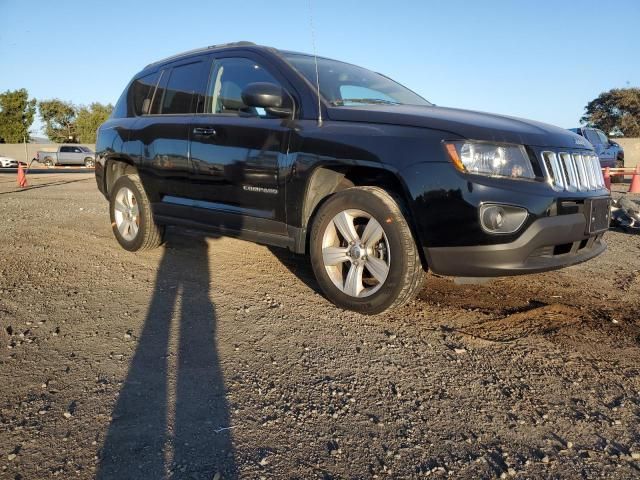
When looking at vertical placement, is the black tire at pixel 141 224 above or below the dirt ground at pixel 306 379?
above

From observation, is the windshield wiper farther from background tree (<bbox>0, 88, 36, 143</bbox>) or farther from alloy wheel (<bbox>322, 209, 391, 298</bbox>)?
background tree (<bbox>0, 88, 36, 143</bbox>)

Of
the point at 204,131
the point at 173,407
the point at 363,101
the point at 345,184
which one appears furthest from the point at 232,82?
the point at 173,407

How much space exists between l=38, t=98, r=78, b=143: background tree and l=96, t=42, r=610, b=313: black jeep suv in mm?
59688

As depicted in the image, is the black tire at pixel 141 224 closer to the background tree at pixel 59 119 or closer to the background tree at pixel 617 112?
the background tree at pixel 617 112

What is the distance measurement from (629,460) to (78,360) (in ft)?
8.32

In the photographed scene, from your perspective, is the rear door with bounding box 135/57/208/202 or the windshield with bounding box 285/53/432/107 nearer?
the windshield with bounding box 285/53/432/107

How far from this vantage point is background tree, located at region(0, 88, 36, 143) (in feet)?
153

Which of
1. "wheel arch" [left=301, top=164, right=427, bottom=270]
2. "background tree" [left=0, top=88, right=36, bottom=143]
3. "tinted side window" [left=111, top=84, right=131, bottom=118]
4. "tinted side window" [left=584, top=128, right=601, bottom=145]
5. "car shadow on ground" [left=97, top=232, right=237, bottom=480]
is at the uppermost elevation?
"background tree" [left=0, top=88, right=36, bottom=143]

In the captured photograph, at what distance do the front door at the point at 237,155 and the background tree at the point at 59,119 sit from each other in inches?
2357

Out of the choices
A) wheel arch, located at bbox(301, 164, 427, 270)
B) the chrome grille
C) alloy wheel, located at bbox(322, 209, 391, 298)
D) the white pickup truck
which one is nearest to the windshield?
wheel arch, located at bbox(301, 164, 427, 270)

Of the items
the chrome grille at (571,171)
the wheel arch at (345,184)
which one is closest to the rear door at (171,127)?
the wheel arch at (345,184)

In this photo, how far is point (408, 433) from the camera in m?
1.94

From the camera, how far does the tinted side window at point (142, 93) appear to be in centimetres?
504

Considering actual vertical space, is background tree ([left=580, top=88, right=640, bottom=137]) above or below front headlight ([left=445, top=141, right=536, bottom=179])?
above
